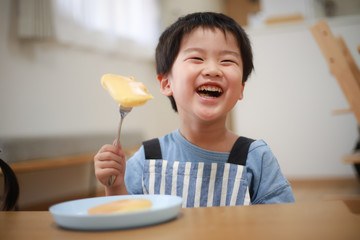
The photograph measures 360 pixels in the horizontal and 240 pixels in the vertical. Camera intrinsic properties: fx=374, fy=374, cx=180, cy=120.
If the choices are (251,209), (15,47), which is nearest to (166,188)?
(251,209)

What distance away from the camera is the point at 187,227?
13.4 inches

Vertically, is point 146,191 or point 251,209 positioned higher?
point 251,209

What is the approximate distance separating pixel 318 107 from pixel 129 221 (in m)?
2.48

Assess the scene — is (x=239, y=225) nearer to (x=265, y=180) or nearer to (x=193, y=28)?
(x=265, y=180)

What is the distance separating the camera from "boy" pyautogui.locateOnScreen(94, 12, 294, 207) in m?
0.75

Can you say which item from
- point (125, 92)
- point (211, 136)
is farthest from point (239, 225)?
point (211, 136)

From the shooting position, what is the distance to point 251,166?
29.9 inches

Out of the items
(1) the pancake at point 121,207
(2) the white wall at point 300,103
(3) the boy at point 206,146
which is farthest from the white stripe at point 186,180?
(2) the white wall at point 300,103

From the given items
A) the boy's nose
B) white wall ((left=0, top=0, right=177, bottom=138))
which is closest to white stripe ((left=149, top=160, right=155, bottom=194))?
the boy's nose

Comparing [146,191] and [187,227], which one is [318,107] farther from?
[187,227]

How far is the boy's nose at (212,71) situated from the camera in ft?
2.42

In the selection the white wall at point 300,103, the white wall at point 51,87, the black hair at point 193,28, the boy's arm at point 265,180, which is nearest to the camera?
the boy's arm at point 265,180

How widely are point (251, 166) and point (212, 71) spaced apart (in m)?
0.21

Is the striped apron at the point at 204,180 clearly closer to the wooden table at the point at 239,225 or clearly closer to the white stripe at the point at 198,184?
the white stripe at the point at 198,184
